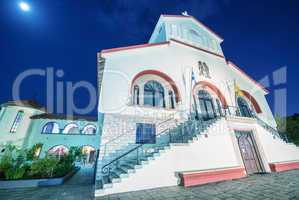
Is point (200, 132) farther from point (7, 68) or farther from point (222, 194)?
point (7, 68)

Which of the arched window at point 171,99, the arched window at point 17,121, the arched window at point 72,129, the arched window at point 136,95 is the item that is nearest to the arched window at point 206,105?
the arched window at point 171,99

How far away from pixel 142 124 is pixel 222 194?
5371mm

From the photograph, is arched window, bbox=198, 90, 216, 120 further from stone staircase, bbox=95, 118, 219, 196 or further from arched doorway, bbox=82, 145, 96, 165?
arched doorway, bbox=82, 145, 96, 165

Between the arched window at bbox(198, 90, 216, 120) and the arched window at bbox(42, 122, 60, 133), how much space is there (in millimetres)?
19678

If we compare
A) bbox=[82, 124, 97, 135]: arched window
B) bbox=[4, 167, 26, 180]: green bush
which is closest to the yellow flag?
bbox=[4, 167, 26, 180]: green bush

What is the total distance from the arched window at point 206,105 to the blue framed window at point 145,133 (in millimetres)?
4792

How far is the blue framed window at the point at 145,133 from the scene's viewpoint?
8484 millimetres

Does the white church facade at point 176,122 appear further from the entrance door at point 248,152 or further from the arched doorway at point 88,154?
the arched doorway at point 88,154

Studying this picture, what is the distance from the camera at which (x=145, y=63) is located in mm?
10523

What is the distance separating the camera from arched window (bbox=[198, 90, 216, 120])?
1157cm

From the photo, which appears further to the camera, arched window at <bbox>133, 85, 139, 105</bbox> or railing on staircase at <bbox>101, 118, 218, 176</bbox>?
arched window at <bbox>133, 85, 139, 105</bbox>

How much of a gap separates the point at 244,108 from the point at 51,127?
24677 mm

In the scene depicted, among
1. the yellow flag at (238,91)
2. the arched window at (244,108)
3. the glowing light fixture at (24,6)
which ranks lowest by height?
the arched window at (244,108)

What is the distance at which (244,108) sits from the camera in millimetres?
13852
